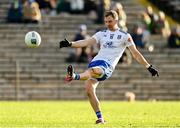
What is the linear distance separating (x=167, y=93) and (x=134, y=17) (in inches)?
268

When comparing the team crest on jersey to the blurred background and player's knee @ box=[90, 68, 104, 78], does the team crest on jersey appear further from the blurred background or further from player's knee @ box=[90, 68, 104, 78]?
the blurred background

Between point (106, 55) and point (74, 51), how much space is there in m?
18.7

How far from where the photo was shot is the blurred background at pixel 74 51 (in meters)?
35.4

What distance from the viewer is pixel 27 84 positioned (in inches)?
1398

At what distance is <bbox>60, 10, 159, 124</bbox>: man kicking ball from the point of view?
17984mm

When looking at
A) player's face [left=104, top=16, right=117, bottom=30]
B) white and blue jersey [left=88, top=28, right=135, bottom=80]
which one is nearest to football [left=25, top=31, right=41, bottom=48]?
white and blue jersey [left=88, top=28, right=135, bottom=80]

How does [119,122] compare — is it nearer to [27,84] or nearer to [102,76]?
[102,76]

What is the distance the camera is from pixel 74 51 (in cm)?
3709

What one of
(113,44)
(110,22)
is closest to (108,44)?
(113,44)

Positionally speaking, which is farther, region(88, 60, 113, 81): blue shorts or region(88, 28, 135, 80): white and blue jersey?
region(88, 28, 135, 80): white and blue jersey

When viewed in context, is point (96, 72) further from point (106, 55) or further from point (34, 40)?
point (34, 40)

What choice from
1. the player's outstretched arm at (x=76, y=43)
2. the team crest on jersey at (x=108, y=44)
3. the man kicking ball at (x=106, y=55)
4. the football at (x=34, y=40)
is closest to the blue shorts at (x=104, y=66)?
the man kicking ball at (x=106, y=55)

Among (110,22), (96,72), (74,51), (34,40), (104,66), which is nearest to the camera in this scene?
(96,72)

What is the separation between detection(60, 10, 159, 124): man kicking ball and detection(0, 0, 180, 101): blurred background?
1606cm
